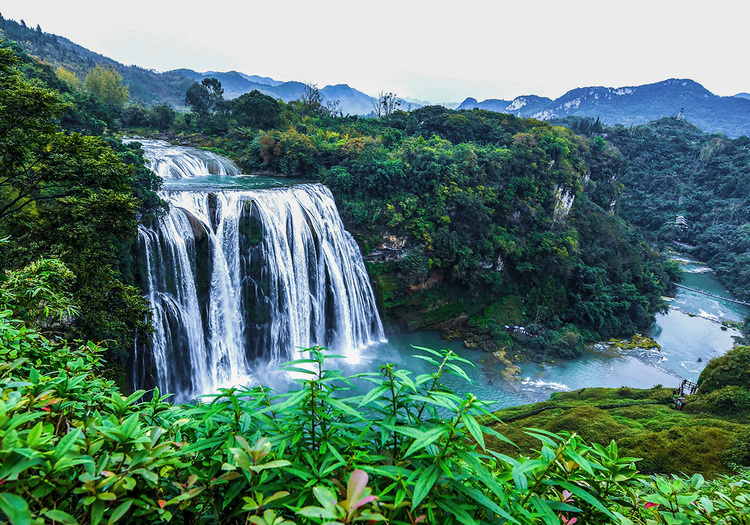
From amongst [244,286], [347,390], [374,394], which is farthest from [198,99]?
[374,394]

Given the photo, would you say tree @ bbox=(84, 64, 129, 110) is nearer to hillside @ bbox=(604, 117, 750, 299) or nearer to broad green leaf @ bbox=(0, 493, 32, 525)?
broad green leaf @ bbox=(0, 493, 32, 525)

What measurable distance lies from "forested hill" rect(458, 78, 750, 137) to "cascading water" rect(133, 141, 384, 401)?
12640 cm

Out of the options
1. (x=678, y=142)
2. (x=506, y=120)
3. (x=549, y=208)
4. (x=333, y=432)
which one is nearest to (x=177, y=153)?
(x=333, y=432)

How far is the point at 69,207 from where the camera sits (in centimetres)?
585

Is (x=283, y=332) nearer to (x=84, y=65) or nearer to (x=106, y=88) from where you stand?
(x=106, y=88)

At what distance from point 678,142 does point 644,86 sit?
125399 millimetres

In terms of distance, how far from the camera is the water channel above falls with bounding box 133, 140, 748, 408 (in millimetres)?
10156

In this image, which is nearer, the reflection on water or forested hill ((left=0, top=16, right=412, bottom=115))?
the reflection on water

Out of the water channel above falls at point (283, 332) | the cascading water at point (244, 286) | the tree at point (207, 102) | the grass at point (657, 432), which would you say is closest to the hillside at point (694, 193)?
the water channel above falls at point (283, 332)

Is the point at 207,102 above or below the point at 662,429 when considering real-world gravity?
above

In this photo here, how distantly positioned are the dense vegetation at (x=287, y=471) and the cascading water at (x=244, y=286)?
9.95 m

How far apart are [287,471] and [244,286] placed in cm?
1189

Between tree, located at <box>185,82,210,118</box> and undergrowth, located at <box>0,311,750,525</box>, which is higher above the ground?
tree, located at <box>185,82,210,118</box>

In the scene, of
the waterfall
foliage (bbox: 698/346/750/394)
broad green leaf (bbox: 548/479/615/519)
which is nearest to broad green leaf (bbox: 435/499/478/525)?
broad green leaf (bbox: 548/479/615/519)
